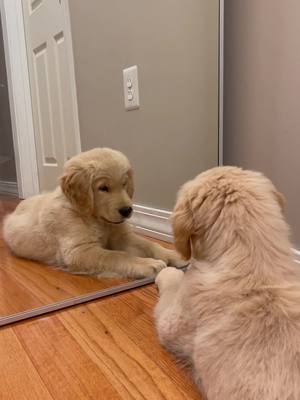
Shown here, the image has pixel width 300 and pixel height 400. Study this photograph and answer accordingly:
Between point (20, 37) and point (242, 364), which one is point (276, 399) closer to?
point (242, 364)

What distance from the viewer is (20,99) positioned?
1876mm

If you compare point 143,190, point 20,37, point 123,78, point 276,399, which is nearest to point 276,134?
point 143,190

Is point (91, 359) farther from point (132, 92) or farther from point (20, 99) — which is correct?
point (20, 99)

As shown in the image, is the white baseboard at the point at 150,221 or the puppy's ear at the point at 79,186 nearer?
the puppy's ear at the point at 79,186

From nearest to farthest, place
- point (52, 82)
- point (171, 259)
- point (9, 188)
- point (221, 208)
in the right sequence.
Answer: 1. point (221, 208)
2. point (171, 259)
3. point (52, 82)
4. point (9, 188)

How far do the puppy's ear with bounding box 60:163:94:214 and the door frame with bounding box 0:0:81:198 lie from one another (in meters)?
0.39

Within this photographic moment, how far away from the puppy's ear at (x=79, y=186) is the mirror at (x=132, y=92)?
24 cm

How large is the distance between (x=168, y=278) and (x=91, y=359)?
335 mm

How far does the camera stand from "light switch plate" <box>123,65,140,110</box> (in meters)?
1.69

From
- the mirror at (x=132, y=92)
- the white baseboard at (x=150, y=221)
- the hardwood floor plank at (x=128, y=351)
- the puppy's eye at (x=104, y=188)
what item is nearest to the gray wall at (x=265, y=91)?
the mirror at (x=132, y=92)

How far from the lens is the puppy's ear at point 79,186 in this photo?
1.39 meters

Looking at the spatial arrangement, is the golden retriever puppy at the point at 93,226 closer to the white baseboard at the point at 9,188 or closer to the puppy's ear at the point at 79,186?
the puppy's ear at the point at 79,186

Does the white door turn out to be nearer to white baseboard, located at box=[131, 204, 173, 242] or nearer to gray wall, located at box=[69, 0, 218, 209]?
gray wall, located at box=[69, 0, 218, 209]

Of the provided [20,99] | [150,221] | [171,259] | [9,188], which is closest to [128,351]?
[171,259]
